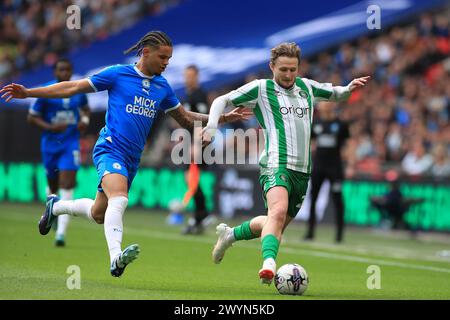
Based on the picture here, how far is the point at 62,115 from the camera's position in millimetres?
13617

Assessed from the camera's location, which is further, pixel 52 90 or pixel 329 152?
pixel 329 152

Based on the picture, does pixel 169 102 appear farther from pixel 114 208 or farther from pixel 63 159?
pixel 63 159

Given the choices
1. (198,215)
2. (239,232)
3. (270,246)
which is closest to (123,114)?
(239,232)

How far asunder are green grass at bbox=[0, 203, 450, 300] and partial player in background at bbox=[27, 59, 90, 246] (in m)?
0.96

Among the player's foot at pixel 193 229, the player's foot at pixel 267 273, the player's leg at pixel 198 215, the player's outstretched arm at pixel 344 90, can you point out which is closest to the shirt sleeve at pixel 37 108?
the player's leg at pixel 198 215

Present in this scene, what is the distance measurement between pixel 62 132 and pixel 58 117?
0.22 meters

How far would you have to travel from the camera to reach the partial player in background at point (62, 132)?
13.5 meters

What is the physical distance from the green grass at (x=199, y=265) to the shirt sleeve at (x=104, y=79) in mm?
1798

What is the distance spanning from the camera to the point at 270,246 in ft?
28.3

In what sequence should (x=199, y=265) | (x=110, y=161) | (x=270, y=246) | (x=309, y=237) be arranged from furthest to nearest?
(x=309, y=237) → (x=199, y=265) → (x=110, y=161) → (x=270, y=246)

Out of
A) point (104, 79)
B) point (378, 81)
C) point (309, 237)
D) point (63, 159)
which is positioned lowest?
point (309, 237)

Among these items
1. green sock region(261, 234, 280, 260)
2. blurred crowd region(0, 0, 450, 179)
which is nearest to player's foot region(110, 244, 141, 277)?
green sock region(261, 234, 280, 260)

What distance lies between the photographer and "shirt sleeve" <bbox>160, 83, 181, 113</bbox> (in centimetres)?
955

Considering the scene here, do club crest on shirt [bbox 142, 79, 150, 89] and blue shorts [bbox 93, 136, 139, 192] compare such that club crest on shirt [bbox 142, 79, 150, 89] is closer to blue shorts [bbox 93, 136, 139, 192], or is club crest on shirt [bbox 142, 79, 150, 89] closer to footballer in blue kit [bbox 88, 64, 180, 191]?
footballer in blue kit [bbox 88, 64, 180, 191]
